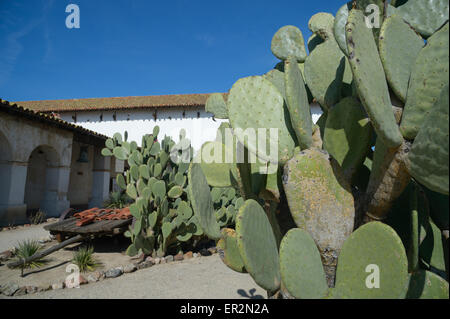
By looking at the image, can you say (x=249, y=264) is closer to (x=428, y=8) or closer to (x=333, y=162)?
(x=333, y=162)

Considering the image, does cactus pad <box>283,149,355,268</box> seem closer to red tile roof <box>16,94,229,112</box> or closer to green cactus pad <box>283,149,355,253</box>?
green cactus pad <box>283,149,355,253</box>

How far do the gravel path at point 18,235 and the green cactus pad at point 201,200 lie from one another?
5.19 metres

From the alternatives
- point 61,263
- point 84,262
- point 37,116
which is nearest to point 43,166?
point 37,116

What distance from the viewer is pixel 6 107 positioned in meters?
6.37

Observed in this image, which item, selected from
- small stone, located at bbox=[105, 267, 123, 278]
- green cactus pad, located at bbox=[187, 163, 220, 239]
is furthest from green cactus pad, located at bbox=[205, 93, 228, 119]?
small stone, located at bbox=[105, 267, 123, 278]

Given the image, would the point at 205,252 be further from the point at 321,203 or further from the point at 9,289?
the point at 321,203

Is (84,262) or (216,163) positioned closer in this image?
(216,163)

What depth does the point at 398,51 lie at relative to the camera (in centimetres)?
97

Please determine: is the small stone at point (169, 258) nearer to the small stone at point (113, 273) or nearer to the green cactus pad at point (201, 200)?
the small stone at point (113, 273)

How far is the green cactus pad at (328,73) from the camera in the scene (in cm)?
126

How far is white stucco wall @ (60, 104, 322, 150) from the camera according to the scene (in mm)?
15359

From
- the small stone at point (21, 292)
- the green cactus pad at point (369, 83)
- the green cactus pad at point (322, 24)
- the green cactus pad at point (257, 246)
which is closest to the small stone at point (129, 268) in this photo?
the small stone at point (21, 292)

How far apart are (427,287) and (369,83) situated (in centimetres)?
69

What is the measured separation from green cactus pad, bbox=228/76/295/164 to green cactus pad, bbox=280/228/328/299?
0.47 metres
